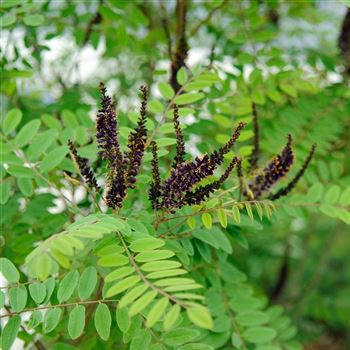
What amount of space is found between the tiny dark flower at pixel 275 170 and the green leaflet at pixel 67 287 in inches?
14.4

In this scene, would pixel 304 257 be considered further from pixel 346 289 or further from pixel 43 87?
pixel 43 87

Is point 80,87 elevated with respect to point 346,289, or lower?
elevated

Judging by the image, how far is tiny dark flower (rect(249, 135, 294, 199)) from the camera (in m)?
1.04

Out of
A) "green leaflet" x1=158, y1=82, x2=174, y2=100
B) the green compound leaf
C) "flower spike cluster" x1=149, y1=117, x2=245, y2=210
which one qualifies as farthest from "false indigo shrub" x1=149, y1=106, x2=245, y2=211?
the green compound leaf

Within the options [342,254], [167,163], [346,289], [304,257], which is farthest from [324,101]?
[342,254]

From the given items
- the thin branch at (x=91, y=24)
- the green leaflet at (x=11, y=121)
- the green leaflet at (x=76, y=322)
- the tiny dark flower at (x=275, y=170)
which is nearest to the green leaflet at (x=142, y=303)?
the green leaflet at (x=76, y=322)

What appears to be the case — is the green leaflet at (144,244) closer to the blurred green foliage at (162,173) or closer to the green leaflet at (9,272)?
the blurred green foliage at (162,173)

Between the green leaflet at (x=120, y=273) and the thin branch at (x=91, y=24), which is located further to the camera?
the thin branch at (x=91, y=24)

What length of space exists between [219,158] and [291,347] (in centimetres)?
76

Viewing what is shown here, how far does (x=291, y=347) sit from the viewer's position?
1.46 metres

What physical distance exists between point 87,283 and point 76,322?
2.3 inches

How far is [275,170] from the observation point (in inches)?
42.1

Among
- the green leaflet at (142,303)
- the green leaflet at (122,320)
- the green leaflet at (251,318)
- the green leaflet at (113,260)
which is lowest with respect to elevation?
the green leaflet at (251,318)

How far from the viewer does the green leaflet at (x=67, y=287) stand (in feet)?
A: 3.10
